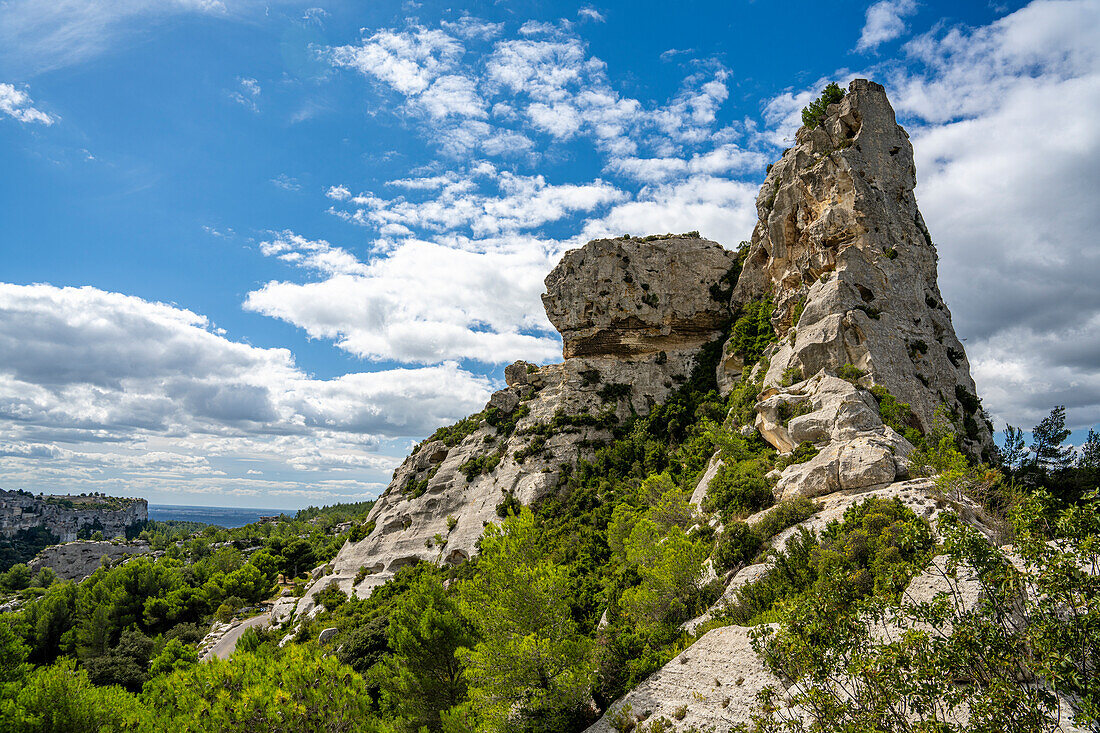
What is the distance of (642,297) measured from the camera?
2427 inches

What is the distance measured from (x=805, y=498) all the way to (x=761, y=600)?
661cm

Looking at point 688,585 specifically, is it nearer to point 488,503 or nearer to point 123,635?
point 488,503

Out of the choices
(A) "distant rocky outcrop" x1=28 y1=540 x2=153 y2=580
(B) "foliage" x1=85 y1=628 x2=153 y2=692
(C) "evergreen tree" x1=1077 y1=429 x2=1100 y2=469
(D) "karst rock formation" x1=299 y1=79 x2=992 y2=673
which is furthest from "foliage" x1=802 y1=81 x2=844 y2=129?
(A) "distant rocky outcrop" x1=28 y1=540 x2=153 y2=580

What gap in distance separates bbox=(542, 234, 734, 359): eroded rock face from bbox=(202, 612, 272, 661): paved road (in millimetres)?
43763

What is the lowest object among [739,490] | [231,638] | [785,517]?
[231,638]

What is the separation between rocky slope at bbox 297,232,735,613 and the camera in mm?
53562

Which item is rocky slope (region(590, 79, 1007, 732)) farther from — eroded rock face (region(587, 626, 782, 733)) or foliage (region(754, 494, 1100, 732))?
foliage (region(754, 494, 1100, 732))

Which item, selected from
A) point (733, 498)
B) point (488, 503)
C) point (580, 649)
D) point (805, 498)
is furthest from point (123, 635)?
point (805, 498)

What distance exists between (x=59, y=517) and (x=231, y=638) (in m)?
182

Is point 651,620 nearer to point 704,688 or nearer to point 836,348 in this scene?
point 704,688

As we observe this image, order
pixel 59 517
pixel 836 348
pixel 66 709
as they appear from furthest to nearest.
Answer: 1. pixel 59 517
2. pixel 836 348
3. pixel 66 709

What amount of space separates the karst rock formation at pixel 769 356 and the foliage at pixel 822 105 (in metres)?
0.78

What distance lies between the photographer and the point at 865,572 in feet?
56.2

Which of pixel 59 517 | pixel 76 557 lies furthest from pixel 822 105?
pixel 59 517
